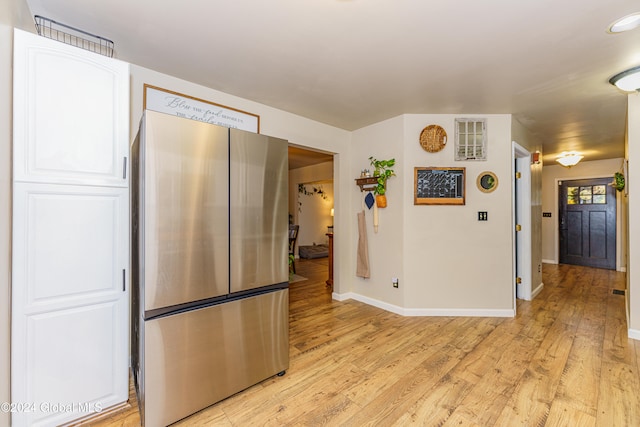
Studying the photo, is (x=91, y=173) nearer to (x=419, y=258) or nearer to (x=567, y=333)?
(x=419, y=258)

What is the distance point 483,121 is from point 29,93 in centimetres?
406

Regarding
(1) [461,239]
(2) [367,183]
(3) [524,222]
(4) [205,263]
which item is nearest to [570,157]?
(3) [524,222]

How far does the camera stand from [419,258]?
350 centimetres

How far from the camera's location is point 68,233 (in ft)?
5.22

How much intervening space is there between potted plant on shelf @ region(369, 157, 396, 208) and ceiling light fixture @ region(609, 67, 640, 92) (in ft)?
6.71

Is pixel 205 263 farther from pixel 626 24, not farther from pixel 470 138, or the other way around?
pixel 470 138

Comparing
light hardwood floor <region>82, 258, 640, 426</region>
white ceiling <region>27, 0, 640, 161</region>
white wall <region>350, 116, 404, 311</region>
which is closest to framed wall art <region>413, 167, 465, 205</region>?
white wall <region>350, 116, 404, 311</region>

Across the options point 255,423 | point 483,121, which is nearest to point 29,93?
point 255,423

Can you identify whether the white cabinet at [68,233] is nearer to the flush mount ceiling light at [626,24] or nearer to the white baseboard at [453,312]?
the white baseboard at [453,312]

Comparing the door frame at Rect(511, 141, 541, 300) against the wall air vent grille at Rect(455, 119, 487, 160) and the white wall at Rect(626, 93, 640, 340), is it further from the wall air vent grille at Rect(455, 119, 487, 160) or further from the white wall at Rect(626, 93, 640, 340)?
the white wall at Rect(626, 93, 640, 340)

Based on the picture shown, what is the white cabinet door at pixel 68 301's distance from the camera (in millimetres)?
1466

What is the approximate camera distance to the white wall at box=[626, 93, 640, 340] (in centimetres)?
273

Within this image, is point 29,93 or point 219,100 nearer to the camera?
point 29,93

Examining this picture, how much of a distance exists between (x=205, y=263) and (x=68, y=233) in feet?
2.46
